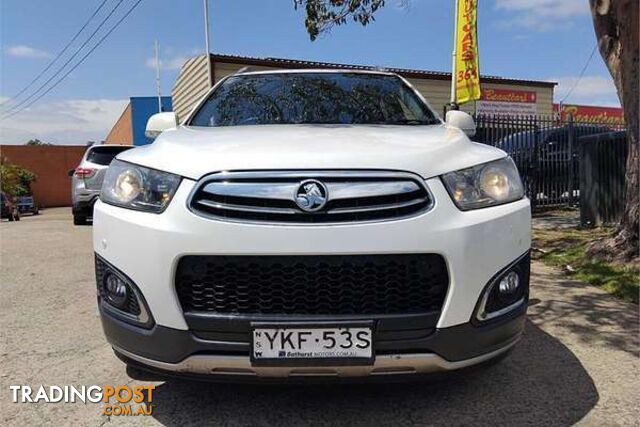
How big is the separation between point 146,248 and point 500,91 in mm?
18451

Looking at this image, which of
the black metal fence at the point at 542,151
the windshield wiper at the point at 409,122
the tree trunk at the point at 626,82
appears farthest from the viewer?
the black metal fence at the point at 542,151

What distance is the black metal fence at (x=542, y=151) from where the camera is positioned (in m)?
11.6

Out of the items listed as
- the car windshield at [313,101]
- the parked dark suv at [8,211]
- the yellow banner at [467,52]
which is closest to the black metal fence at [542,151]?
the yellow banner at [467,52]

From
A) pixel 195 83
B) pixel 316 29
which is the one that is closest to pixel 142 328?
pixel 316 29

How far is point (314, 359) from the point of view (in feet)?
7.48

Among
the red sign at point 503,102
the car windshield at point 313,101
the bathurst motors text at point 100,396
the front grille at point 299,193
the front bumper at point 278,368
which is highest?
the red sign at point 503,102

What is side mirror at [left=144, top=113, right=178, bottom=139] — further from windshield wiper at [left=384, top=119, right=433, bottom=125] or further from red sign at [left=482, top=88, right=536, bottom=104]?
red sign at [left=482, top=88, right=536, bottom=104]

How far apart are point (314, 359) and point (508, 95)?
1860cm

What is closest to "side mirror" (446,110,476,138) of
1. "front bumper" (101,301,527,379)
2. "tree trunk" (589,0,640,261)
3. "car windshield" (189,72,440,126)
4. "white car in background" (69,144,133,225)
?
"car windshield" (189,72,440,126)

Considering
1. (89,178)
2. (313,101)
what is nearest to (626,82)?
(313,101)

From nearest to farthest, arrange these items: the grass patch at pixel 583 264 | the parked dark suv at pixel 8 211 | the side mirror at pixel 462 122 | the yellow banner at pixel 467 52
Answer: the side mirror at pixel 462 122
the grass patch at pixel 583 264
the yellow banner at pixel 467 52
the parked dark suv at pixel 8 211

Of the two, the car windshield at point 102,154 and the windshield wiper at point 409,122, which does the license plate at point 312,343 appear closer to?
the windshield wiper at point 409,122

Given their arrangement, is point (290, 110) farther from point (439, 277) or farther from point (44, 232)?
point (44, 232)

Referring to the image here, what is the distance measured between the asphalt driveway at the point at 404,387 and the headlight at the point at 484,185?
2.45 ft
